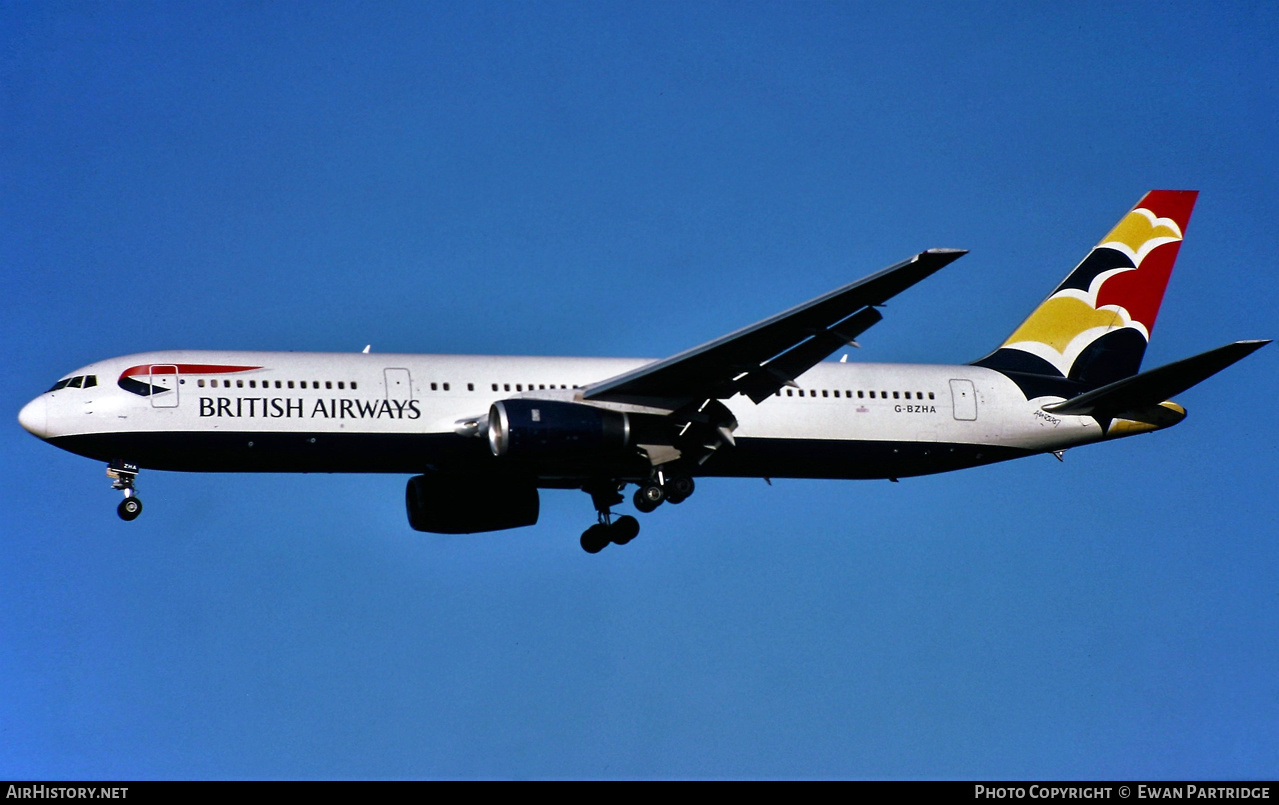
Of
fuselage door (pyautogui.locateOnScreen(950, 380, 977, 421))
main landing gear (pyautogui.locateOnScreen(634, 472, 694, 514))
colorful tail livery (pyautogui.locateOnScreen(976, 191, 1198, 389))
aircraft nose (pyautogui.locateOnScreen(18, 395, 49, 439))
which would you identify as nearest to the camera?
aircraft nose (pyautogui.locateOnScreen(18, 395, 49, 439))

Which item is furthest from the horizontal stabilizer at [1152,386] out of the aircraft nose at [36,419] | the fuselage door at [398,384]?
the aircraft nose at [36,419]

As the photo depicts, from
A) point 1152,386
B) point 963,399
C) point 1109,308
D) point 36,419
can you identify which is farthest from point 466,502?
point 1109,308

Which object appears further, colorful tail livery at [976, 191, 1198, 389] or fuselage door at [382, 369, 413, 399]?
colorful tail livery at [976, 191, 1198, 389]

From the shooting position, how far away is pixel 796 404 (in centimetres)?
4100

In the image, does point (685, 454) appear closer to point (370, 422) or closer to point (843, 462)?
point (843, 462)

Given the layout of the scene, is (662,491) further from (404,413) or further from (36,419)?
(36,419)

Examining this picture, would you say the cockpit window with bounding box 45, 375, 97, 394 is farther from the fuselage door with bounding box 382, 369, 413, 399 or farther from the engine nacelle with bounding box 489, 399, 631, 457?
the engine nacelle with bounding box 489, 399, 631, 457

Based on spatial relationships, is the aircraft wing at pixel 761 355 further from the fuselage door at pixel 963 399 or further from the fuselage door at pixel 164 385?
the fuselage door at pixel 164 385

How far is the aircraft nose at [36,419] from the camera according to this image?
37.3 m

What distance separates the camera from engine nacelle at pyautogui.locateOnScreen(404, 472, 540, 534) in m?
42.0

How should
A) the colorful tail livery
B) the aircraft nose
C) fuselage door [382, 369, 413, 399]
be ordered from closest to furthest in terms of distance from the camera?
the aircraft nose, fuselage door [382, 369, 413, 399], the colorful tail livery

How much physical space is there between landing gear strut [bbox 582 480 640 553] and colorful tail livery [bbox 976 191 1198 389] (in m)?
10.9

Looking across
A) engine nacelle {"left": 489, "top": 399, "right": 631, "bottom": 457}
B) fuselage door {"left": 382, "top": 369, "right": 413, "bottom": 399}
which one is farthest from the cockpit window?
engine nacelle {"left": 489, "top": 399, "right": 631, "bottom": 457}

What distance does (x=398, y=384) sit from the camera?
3872 cm
